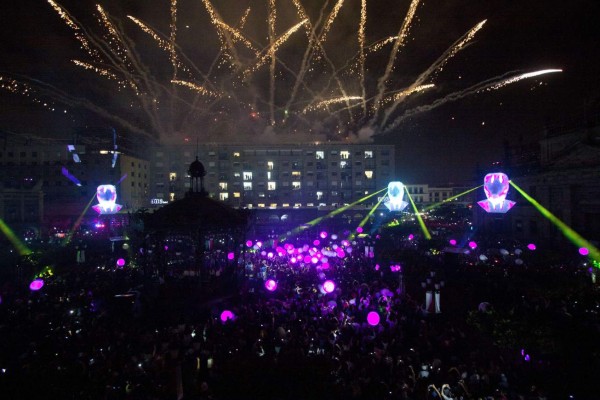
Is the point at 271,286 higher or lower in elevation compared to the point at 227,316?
higher

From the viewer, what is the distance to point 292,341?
11.1 metres

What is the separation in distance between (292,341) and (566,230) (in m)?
31.8

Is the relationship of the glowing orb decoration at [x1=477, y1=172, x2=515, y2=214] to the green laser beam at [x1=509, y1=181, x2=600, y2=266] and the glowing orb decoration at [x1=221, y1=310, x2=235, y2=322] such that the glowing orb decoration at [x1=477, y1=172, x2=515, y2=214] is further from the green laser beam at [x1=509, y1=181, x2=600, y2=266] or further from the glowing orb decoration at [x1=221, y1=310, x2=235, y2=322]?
the glowing orb decoration at [x1=221, y1=310, x2=235, y2=322]

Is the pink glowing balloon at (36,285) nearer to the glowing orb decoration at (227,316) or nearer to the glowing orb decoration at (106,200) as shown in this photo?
the glowing orb decoration at (227,316)

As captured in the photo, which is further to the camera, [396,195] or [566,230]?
[396,195]

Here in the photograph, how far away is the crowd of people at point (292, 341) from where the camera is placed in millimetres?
8570

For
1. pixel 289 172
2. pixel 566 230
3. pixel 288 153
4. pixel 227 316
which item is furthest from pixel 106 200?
pixel 566 230

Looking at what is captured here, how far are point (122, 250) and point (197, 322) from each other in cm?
1841

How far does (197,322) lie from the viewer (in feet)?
48.6

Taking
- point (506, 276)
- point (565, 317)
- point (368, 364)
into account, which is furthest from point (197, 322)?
point (506, 276)

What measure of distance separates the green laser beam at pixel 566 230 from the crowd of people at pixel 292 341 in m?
8.28

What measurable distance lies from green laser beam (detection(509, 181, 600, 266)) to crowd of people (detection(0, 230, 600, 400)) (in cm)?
828

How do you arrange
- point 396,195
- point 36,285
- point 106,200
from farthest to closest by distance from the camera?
1. point 106,200
2. point 396,195
3. point 36,285

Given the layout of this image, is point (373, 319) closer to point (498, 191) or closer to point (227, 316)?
point (227, 316)
